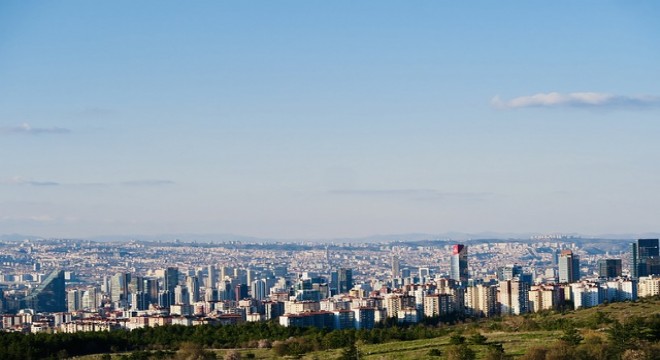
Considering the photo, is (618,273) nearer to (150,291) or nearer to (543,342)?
(150,291)

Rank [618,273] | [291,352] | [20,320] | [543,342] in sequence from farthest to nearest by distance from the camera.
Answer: [618,273] < [20,320] < [291,352] < [543,342]

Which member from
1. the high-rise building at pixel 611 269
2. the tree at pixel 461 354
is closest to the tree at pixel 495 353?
the tree at pixel 461 354

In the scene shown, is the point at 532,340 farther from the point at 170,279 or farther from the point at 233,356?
the point at 170,279

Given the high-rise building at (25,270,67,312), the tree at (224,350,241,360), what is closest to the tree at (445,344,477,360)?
the tree at (224,350,241,360)

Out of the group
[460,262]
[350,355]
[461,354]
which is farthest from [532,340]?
[460,262]

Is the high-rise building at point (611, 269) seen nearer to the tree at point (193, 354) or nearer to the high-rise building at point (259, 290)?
the high-rise building at point (259, 290)

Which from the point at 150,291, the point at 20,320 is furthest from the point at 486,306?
the point at 150,291
